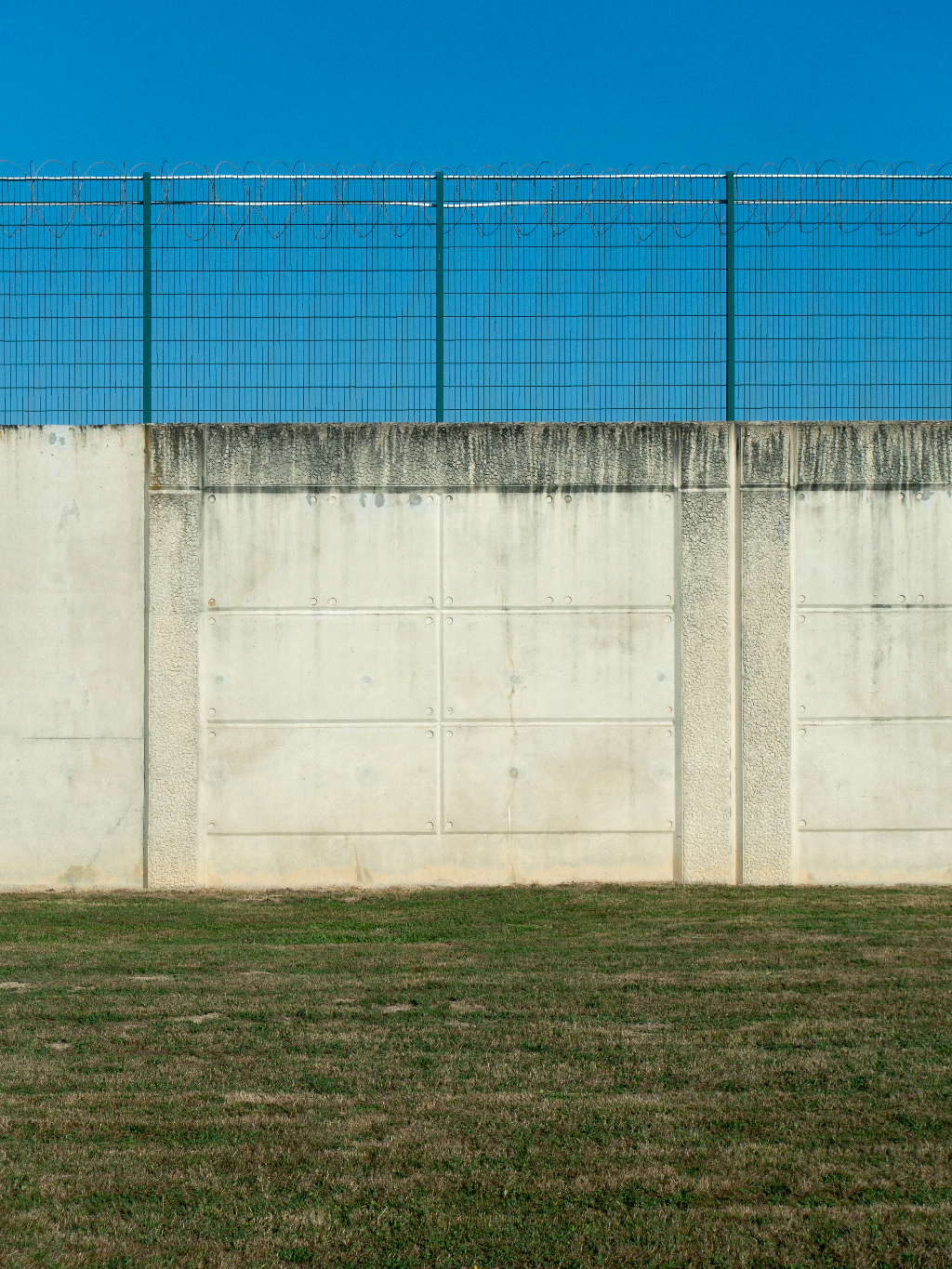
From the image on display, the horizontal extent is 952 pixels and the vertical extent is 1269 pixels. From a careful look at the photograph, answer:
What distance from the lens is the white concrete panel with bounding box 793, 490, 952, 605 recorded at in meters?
10.7

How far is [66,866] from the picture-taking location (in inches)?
417

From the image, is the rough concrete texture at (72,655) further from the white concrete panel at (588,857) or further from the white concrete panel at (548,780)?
the white concrete panel at (588,857)

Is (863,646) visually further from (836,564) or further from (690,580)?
(690,580)

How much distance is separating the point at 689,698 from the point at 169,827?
4528 millimetres

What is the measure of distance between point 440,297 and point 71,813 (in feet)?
17.7

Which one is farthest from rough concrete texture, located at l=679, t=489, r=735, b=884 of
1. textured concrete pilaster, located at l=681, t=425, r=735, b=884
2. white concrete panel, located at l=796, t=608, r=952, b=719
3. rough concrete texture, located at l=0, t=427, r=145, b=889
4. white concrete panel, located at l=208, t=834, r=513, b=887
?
rough concrete texture, located at l=0, t=427, r=145, b=889

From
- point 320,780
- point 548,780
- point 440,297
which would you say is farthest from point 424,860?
point 440,297

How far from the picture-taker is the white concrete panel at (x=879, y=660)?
1071cm

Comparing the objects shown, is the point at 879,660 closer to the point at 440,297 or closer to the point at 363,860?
the point at 363,860

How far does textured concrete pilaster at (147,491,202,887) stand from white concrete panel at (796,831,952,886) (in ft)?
17.2

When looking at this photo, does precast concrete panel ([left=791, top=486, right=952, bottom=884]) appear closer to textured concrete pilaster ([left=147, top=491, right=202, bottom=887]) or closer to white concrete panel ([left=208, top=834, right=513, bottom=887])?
white concrete panel ([left=208, top=834, right=513, bottom=887])

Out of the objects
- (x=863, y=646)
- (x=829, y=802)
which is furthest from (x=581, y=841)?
(x=863, y=646)

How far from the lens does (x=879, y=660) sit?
10.7m

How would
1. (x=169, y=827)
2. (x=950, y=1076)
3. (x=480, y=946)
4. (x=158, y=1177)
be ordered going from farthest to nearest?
(x=169, y=827)
(x=480, y=946)
(x=950, y=1076)
(x=158, y=1177)
